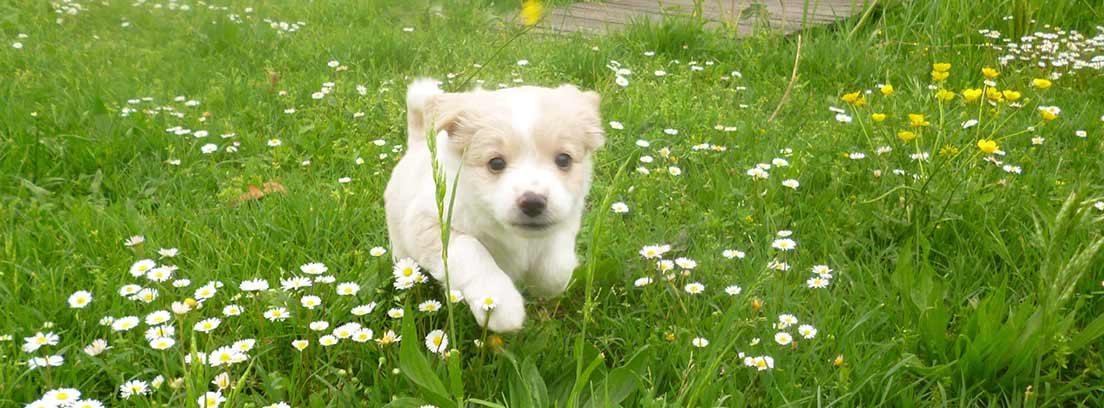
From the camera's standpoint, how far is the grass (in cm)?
208

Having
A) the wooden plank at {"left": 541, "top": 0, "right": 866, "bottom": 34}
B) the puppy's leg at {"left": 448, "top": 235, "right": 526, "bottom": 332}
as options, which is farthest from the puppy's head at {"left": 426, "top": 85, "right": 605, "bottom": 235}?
the wooden plank at {"left": 541, "top": 0, "right": 866, "bottom": 34}

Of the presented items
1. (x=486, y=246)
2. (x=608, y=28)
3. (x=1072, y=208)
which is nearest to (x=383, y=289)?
(x=486, y=246)

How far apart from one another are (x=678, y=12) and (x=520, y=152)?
4.05m

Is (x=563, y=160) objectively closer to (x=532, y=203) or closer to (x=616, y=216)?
(x=532, y=203)

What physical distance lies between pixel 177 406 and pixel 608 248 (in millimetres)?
1485

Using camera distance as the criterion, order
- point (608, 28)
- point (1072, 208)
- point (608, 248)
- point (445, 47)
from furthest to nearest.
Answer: point (608, 28)
point (445, 47)
point (608, 248)
point (1072, 208)

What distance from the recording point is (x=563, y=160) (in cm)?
238

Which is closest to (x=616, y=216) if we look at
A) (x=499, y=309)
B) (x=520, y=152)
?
(x=520, y=152)

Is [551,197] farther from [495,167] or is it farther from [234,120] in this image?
[234,120]

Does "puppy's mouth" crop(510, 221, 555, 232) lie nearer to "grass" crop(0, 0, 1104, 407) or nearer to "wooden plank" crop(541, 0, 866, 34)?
"grass" crop(0, 0, 1104, 407)

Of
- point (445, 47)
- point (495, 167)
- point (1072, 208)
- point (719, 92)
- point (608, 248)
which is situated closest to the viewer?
point (1072, 208)

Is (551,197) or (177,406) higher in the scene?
(551,197)

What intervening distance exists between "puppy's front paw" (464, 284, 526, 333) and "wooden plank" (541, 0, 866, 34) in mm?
4095

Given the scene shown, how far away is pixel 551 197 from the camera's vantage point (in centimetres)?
217
